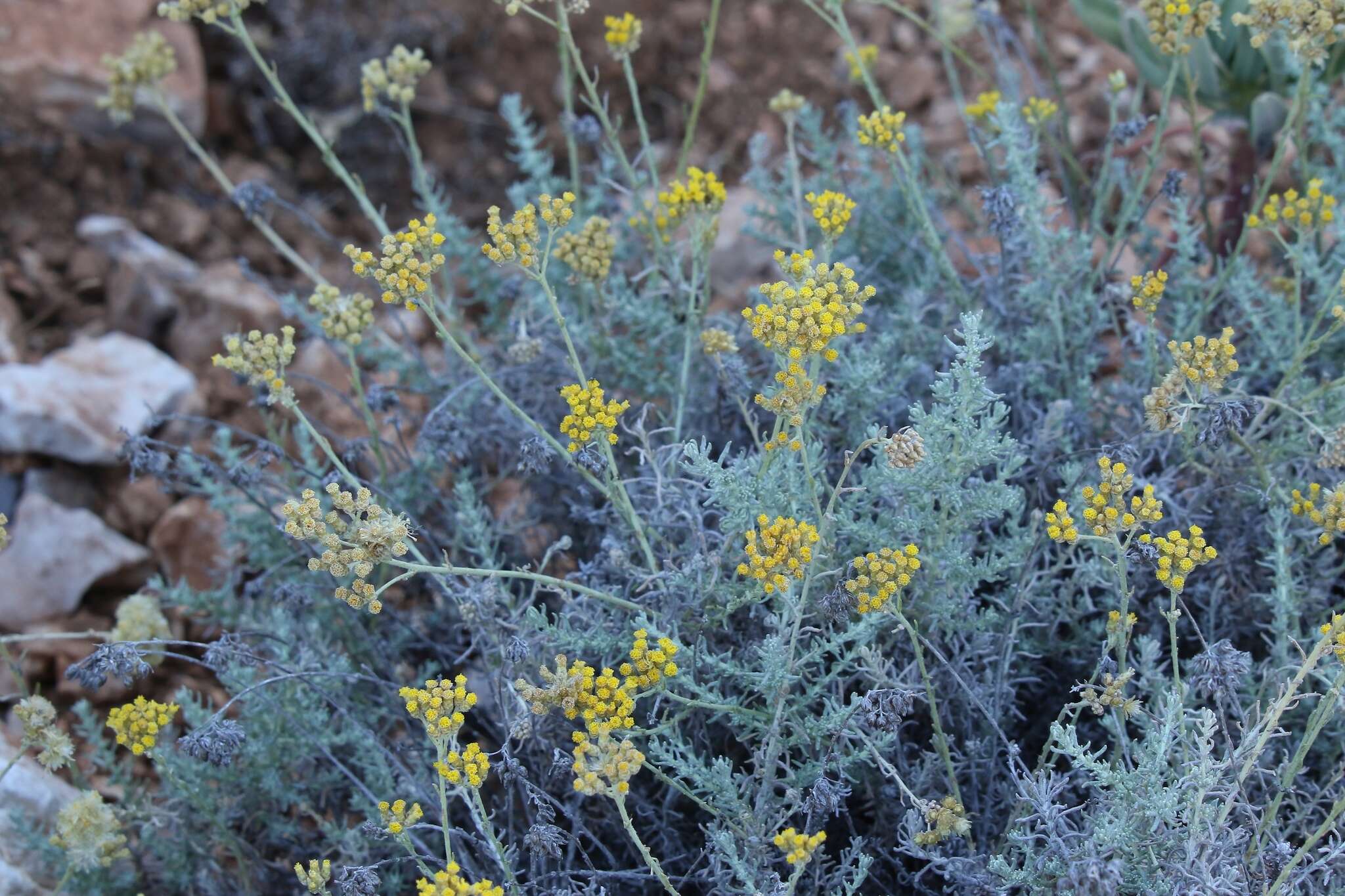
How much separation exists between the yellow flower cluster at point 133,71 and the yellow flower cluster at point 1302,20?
2897 mm

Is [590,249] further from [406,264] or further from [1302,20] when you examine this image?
[1302,20]

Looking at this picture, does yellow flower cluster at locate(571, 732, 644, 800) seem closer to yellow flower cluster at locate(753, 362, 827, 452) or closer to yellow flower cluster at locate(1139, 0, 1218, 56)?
yellow flower cluster at locate(753, 362, 827, 452)

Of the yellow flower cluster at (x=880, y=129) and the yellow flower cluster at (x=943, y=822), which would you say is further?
the yellow flower cluster at (x=880, y=129)

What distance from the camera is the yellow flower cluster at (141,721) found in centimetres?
257

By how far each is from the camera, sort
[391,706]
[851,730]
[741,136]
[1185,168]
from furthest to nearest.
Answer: [741,136], [1185,168], [391,706], [851,730]

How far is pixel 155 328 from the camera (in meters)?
4.76

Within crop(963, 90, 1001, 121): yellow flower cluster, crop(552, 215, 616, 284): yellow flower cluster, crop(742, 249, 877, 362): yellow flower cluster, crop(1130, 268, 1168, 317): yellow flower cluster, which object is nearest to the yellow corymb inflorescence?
crop(552, 215, 616, 284): yellow flower cluster

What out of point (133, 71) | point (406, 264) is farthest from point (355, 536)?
point (133, 71)

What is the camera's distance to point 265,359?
8.91 ft

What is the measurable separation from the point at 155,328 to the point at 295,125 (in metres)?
1.25

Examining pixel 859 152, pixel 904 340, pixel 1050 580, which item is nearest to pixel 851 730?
pixel 1050 580

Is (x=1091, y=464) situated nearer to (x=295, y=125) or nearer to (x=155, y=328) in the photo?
(x=155, y=328)

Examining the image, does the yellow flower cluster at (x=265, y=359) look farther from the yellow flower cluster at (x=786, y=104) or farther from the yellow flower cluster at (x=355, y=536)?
the yellow flower cluster at (x=786, y=104)

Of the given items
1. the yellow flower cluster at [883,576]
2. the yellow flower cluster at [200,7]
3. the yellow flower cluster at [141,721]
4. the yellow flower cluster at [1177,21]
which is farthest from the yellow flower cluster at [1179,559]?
the yellow flower cluster at [200,7]
